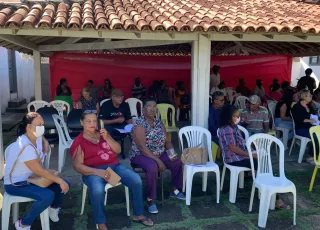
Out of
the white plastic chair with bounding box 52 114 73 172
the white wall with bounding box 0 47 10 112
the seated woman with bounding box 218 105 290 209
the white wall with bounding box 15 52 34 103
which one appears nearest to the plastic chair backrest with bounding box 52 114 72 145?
the white plastic chair with bounding box 52 114 73 172

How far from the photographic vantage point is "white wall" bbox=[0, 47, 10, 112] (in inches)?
418

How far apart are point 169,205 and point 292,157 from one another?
10.4 feet

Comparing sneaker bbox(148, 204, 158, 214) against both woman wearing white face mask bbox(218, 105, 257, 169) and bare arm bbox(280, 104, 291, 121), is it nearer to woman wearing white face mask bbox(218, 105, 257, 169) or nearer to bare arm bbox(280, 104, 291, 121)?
woman wearing white face mask bbox(218, 105, 257, 169)

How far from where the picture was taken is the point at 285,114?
6.41 m

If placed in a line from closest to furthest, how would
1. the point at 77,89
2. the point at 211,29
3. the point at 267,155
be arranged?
the point at 267,155 → the point at 211,29 → the point at 77,89

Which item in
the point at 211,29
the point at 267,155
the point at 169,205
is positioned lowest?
the point at 169,205

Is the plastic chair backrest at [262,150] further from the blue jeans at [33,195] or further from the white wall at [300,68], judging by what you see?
the white wall at [300,68]

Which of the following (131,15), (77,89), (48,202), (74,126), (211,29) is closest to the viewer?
(48,202)

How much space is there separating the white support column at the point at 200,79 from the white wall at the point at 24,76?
9.53 m

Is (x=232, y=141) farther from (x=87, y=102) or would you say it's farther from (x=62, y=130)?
(x=87, y=102)

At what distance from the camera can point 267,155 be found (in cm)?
407

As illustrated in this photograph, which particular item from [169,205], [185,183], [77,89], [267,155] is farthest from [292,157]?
[77,89]

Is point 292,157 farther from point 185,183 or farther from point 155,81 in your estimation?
point 155,81

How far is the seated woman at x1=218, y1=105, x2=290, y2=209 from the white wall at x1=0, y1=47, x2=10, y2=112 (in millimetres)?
8693
